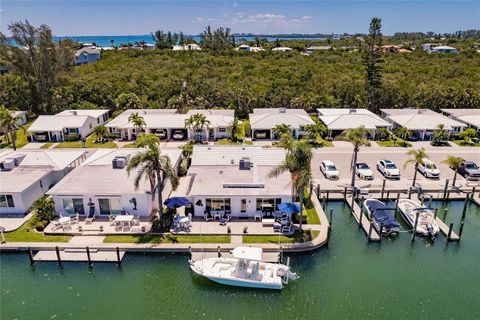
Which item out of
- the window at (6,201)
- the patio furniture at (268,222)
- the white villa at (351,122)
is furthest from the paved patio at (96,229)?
the white villa at (351,122)

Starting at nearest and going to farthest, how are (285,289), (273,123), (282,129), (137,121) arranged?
(285,289) → (282,129) → (137,121) → (273,123)

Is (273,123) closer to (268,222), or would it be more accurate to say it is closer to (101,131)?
(101,131)

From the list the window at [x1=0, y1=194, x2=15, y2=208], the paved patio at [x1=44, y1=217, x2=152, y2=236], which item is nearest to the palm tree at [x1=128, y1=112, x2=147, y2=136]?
the window at [x1=0, y1=194, x2=15, y2=208]

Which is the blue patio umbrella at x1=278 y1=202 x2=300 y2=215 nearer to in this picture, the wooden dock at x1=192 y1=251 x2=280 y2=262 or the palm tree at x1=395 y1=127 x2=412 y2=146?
the wooden dock at x1=192 y1=251 x2=280 y2=262

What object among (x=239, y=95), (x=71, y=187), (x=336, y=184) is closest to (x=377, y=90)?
(x=239, y=95)

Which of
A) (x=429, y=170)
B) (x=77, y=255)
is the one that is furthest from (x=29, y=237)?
(x=429, y=170)

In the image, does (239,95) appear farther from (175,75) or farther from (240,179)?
(240,179)

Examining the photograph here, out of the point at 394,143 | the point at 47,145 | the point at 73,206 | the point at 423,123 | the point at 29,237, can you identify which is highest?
the point at 423,123
